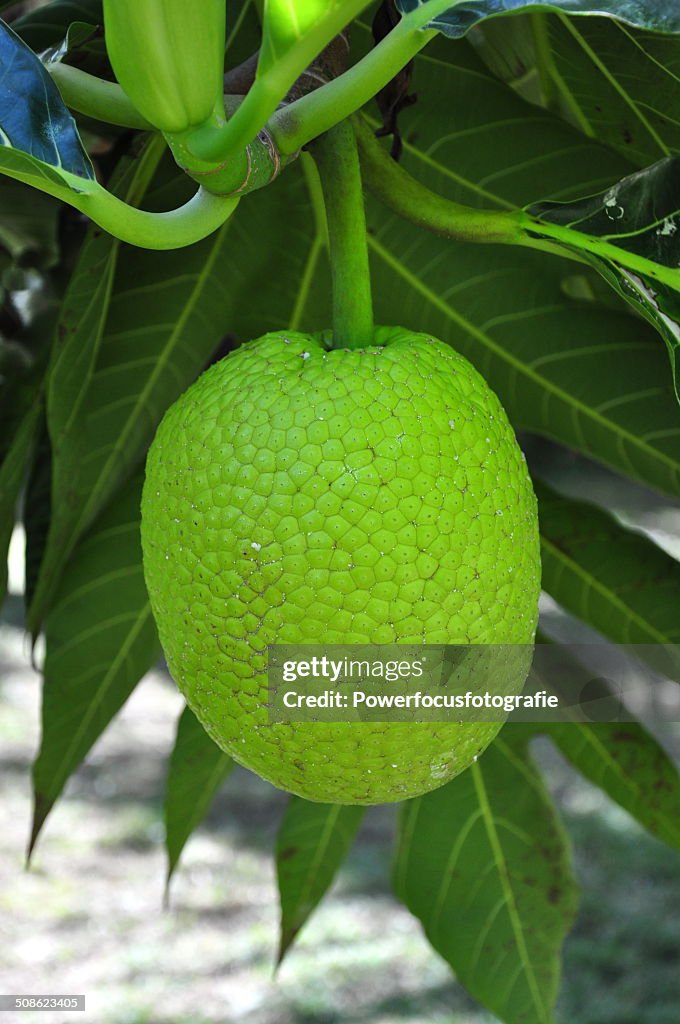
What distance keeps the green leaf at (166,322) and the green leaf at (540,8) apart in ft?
1.48

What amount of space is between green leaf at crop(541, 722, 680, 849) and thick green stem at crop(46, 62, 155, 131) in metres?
0.70

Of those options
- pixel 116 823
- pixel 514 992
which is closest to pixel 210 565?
pixel 514 992

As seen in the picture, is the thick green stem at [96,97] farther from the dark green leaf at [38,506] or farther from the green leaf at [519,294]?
the dark green leaf at [38,506]

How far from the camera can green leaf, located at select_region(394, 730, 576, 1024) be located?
3.41 ft

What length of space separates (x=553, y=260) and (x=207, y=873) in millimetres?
2456

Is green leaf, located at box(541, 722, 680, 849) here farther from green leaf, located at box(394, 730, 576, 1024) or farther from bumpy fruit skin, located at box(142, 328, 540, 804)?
bumpy fruit skin, located at box(142, 328, 540, 804)

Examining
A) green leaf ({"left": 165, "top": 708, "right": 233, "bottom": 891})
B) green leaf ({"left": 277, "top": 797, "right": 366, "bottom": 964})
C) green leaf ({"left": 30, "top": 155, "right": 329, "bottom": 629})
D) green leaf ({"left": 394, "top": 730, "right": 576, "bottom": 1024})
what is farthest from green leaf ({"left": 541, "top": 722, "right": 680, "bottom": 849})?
green leaf ({"left": 30, "top": 155, "right": 329, "bottom": 629})

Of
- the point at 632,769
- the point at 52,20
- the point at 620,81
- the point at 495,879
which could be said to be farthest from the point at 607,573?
the point at 52,20

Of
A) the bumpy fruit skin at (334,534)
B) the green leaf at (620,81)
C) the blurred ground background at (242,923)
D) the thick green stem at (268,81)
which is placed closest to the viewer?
the thick green stem at (268,81)

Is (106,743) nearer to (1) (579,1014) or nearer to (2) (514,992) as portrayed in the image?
(1) (579,1014)

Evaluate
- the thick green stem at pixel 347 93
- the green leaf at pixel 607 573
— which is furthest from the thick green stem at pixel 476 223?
the green leaf at pixel 607 573

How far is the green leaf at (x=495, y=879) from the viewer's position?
1.04 meters

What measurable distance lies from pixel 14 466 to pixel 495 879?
23.6 inches

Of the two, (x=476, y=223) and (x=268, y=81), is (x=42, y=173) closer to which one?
(x=268, y=81)
